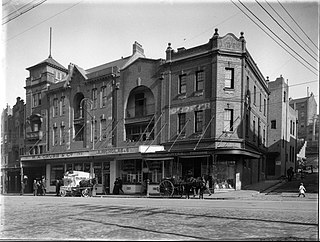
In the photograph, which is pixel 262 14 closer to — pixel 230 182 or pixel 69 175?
pixel 230 182

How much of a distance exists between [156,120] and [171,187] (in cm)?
567

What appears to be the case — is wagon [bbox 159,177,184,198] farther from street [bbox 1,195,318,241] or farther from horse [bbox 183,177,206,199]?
street [bbox 1,195,318,241]

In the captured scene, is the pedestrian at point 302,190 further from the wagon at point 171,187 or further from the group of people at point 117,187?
the group of people at point 117,187

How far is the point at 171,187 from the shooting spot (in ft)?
60.3

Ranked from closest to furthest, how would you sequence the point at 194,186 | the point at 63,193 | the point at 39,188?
the point at 194,186
the point at 63,193
the point at 39,188

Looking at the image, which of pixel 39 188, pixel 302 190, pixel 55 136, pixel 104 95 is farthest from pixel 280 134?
pixel 39 188

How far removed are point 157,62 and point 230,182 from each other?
1002cm

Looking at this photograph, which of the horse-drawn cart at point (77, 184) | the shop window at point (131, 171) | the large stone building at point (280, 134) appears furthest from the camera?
the shop window at point (131, 171)

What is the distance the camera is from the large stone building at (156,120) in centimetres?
1897

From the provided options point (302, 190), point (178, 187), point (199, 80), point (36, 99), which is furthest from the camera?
point (199, 80)

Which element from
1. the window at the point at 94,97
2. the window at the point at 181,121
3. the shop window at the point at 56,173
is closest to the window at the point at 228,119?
the window at the point at 181,121

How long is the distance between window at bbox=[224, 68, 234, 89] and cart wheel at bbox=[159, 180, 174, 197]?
24.3 feet

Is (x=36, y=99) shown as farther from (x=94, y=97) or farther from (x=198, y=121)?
(x=198, y=121)

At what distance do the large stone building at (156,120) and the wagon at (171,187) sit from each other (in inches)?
39.1
